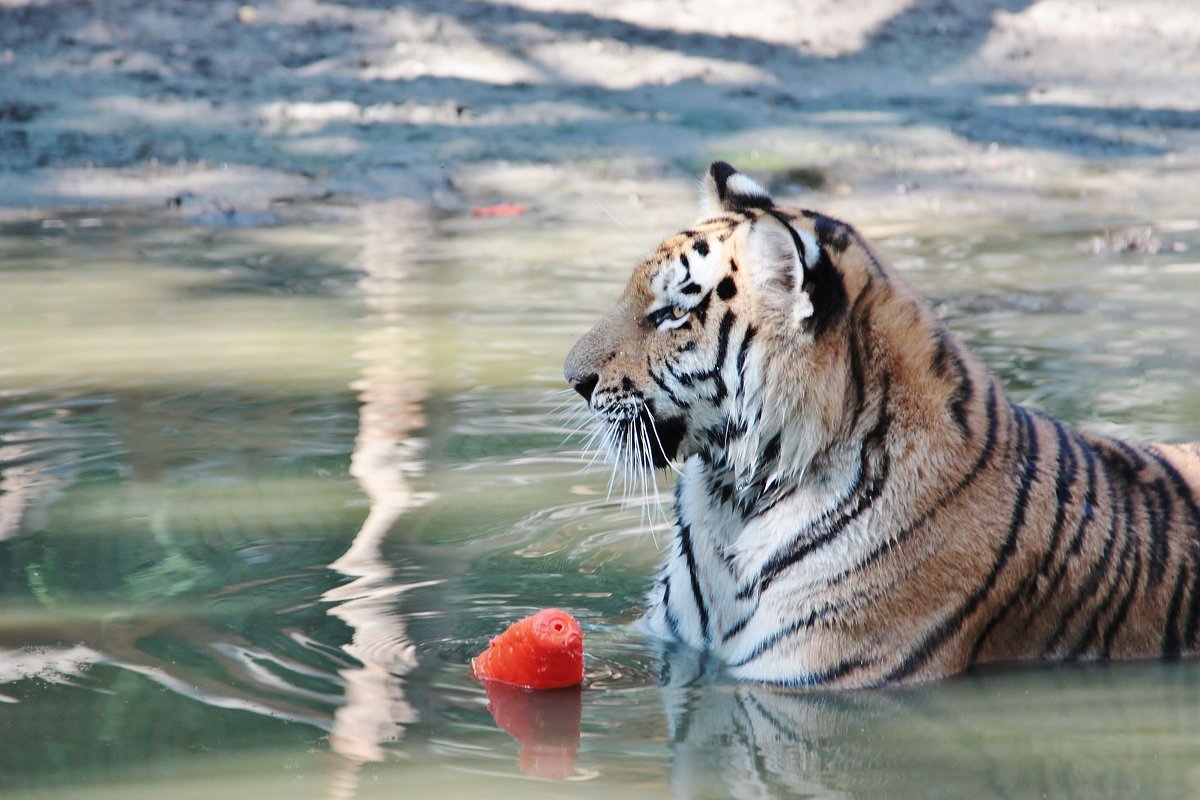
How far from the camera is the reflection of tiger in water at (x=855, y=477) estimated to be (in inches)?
144

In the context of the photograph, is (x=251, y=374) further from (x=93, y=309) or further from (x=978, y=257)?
(x=978, y=257)

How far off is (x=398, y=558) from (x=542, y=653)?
3.57 feet

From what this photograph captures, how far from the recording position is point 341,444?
5871 mm

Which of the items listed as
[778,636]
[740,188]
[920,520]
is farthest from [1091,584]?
[740,188]

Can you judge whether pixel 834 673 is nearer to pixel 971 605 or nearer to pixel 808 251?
pixel 971 605

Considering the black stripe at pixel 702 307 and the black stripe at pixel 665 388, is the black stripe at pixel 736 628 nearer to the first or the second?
the black stripe at pixel 665 388

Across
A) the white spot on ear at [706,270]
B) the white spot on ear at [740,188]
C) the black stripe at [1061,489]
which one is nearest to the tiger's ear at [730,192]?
the white spot on ear at [740,188]

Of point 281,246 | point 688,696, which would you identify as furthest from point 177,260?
point 688,696

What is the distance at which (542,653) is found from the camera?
3686 millimetres

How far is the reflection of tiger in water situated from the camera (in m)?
3.65

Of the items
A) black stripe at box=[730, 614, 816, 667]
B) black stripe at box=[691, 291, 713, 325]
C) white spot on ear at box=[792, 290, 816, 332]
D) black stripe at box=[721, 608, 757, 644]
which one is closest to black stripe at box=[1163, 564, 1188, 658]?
black stripe at box=[730, 614, 816, 667]

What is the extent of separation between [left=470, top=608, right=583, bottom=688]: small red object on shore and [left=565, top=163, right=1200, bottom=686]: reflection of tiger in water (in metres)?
0.38

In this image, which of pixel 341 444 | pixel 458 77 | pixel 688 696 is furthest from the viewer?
pixel 458 77

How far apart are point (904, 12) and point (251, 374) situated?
11.6 m
